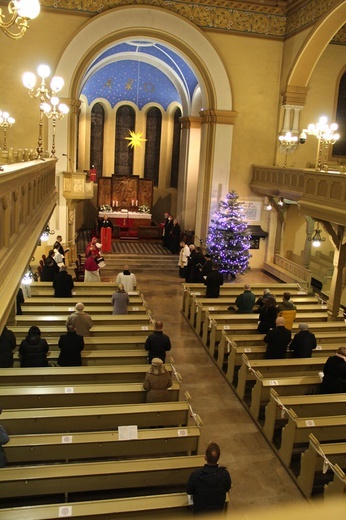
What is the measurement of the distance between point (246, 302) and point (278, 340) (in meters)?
3.16

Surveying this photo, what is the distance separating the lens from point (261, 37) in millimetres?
20531

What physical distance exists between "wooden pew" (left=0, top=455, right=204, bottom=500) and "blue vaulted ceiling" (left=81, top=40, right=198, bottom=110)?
67.5 feet

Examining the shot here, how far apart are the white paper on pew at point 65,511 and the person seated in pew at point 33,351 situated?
135 inches

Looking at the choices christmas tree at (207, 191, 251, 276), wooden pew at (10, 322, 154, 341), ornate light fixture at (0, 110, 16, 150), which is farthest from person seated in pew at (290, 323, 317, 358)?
ornate light fixture at (0, 110, 16, 150)

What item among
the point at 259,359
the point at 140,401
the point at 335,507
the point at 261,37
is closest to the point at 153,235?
the point at 261,37

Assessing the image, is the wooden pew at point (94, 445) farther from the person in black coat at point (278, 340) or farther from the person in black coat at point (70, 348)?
the person in black coat at point (278, 340)

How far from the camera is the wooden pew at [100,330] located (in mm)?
10359

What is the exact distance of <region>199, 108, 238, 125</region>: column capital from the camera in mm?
20500

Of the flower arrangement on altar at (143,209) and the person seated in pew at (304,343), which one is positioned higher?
the flower arrangement on altar at (143,209)

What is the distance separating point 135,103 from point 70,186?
441 inches

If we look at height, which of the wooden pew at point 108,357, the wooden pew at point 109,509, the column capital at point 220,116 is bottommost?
the wooden pew at point 109,509

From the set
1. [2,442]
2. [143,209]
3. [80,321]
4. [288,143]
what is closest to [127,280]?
[80,321]

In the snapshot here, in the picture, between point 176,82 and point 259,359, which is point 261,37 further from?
point 259,359

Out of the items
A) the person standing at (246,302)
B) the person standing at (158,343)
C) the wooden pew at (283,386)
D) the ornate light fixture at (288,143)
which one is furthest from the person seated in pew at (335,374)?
the ornate light fixture at (288,143)
